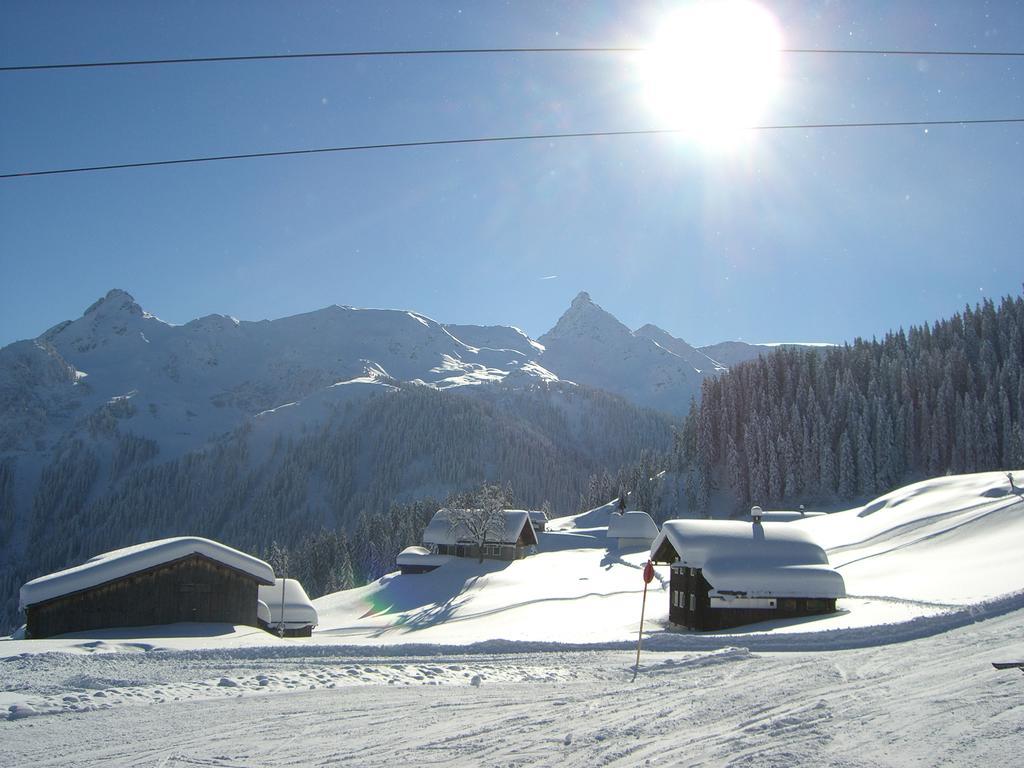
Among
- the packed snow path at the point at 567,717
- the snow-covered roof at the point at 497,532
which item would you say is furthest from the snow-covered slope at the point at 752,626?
the packed snow path at the point at 567,717

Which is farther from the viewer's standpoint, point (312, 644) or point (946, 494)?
point (946, 494)

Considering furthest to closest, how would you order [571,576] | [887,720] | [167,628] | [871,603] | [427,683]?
[571,576] < [167,628] < [871,603] < [427,683] < [887,720]

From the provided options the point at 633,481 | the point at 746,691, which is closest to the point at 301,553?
the point at 633,481

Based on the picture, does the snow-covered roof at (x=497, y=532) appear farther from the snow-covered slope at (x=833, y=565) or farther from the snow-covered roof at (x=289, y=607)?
the snow-covered roof at (x=289, y=607)

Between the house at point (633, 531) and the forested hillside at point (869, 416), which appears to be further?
the forested hillside at point (869, 416)

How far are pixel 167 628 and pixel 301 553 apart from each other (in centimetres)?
7256

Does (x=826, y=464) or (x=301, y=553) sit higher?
(x=826, y=464)

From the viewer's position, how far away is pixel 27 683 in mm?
11547

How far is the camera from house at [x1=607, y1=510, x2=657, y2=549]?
2840 inches

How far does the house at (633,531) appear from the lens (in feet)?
237

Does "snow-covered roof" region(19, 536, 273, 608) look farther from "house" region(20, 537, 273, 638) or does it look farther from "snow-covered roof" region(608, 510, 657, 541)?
"snow-covered roof" region(608, 510, 657, 541)

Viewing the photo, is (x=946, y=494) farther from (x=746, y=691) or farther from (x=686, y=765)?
(x=686, y=765)

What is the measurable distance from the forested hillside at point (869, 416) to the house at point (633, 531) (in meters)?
23.7

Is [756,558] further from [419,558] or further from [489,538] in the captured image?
[419,558]
